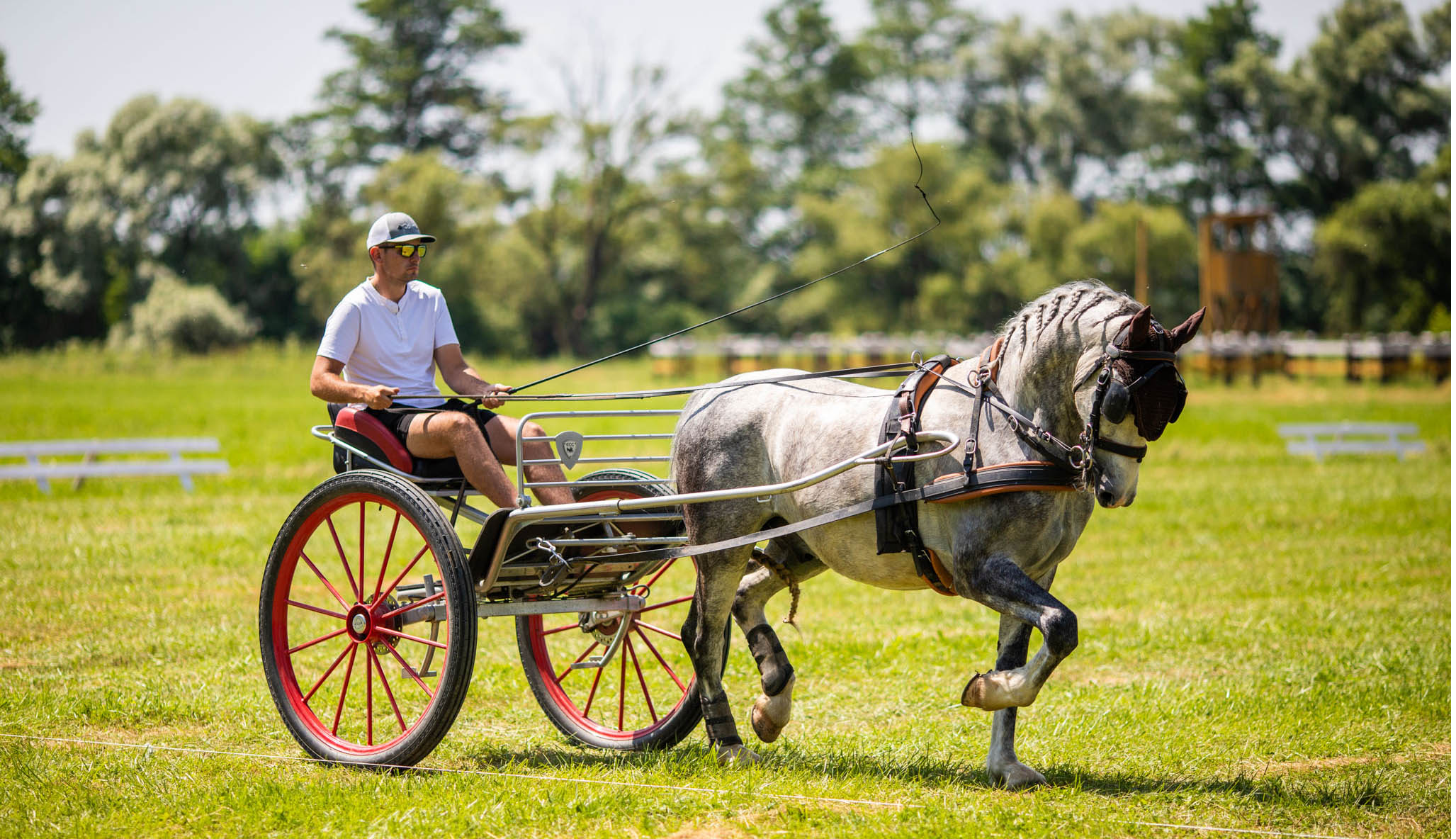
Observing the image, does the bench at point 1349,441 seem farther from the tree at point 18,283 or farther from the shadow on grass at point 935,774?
the tree at point 18,283

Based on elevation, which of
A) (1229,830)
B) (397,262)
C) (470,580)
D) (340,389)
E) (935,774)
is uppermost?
(397,262)

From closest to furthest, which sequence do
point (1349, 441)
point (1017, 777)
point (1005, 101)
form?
1. point (1017, 777)
2. point (1349, 441)
3. point (1005, 101)

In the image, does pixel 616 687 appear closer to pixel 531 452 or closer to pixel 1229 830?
pixel 531 452

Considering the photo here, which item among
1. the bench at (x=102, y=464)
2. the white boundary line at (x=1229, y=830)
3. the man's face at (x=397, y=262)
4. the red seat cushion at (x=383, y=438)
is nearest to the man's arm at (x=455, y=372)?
the man's face at (x=397, y=262)

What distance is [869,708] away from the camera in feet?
23.5

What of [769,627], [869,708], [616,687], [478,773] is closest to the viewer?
[478,773]

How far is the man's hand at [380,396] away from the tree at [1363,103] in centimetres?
4387

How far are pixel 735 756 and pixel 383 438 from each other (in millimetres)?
2058

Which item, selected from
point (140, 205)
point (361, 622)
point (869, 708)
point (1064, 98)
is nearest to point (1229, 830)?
point (869, 708)

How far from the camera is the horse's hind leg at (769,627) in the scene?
A: 5727mm

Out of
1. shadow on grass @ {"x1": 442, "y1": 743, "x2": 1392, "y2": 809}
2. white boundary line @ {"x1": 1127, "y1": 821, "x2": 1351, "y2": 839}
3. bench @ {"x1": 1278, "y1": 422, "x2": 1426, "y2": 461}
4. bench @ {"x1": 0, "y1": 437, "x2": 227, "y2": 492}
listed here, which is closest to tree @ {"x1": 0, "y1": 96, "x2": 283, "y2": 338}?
bench @ {"x1": 0, "y1": 437, "x2": 227, "y2": 492}

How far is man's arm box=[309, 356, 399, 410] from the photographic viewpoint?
18.7 feet

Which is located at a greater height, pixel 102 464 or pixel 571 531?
pixel 571 531

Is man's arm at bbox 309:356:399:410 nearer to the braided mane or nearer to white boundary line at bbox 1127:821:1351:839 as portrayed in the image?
the braided mane
